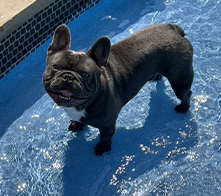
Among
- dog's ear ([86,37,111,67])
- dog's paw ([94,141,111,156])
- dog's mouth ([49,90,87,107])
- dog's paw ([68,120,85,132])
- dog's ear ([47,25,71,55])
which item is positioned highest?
dog's ear ([47,25,71,55])

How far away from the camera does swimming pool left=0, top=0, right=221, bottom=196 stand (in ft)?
14.9

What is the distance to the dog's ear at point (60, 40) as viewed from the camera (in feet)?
12.3

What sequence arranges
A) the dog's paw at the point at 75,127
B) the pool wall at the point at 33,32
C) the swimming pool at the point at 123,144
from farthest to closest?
the pool wall at the point at 33,32
the dog's paw at the point at 75,127
the swimming pool at the point at 123,144

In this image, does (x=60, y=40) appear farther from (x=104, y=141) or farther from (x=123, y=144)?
(x=123, y=144)

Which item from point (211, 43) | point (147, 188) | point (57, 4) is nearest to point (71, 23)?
point (57, 4)

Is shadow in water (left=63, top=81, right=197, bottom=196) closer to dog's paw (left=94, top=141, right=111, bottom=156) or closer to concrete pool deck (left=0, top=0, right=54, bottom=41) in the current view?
dog's paw (left=94, top=141, right=111, bottom=156)

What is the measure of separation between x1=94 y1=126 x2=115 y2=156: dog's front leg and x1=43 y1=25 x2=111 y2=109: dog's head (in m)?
0.66

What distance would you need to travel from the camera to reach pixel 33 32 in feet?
19.2

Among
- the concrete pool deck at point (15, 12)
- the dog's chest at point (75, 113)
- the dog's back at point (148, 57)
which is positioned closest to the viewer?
the dog's chest at point (75, 113)

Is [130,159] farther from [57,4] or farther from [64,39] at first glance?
[57,4]

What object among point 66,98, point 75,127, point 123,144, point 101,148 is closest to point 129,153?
point 123,144

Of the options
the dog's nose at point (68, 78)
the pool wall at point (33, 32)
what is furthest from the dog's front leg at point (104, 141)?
the pool wall at point (33, 32)

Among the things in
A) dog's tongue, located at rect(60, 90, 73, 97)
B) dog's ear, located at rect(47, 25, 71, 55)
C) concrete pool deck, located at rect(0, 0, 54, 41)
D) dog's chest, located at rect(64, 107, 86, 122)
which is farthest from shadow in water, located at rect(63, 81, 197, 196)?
concrete pool deck, located at rect(0, 0, 54, 41)

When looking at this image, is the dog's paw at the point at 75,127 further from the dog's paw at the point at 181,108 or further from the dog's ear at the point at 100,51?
the dog's ear at the point at 100,51
